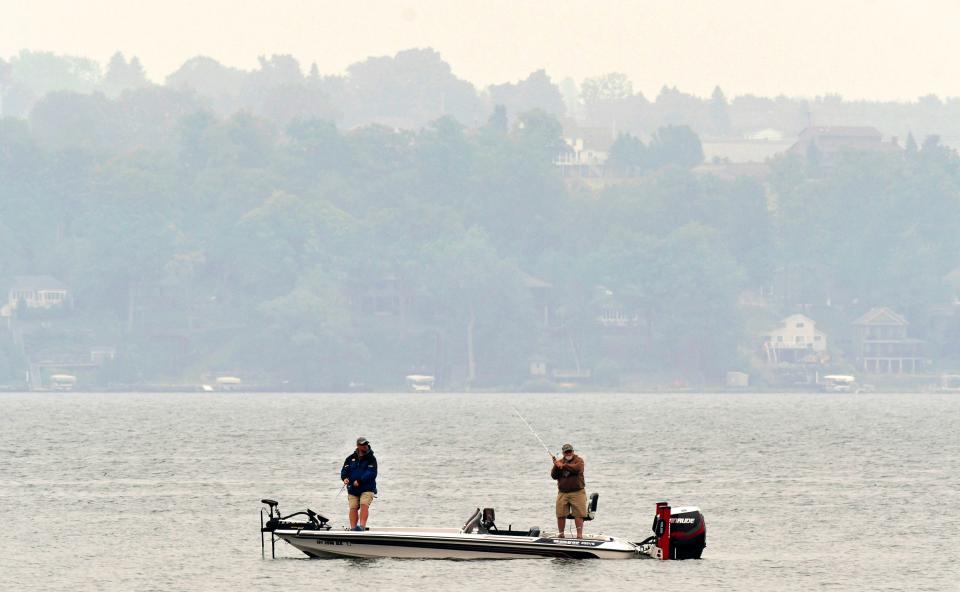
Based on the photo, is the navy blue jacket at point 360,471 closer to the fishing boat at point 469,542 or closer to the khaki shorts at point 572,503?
the fishing boat at point 469,542

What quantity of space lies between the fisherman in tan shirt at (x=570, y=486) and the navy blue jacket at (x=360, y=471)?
15.1 feet

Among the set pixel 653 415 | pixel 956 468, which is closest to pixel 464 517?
pixel 956 468

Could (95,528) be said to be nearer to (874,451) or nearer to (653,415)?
(874,451)

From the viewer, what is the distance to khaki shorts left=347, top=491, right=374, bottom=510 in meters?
54.4

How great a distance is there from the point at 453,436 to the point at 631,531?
70.1 metres

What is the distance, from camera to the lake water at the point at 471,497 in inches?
2146

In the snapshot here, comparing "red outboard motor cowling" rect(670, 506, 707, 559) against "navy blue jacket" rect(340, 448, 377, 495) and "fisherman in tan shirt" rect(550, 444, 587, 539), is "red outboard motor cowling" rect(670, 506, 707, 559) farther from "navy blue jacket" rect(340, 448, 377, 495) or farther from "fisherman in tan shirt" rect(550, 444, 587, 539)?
"navy blue jacket" rect(340, 448, 377, 495)

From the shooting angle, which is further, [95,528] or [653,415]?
[653,415]

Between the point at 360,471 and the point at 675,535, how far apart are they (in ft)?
27.7

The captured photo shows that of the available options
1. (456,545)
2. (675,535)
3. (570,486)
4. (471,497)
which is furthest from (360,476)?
(471,497)

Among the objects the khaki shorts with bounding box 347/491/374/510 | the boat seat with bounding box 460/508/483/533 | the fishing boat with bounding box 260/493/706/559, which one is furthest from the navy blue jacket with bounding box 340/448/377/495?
the boat seat with bounding box 460/508/483/533

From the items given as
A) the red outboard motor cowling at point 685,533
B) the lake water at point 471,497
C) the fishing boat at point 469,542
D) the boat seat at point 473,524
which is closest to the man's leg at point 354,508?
the fishing boat at point 469,542

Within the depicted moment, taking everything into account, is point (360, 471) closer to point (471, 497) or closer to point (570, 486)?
point (570, 486)

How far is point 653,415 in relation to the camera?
17962 cm
